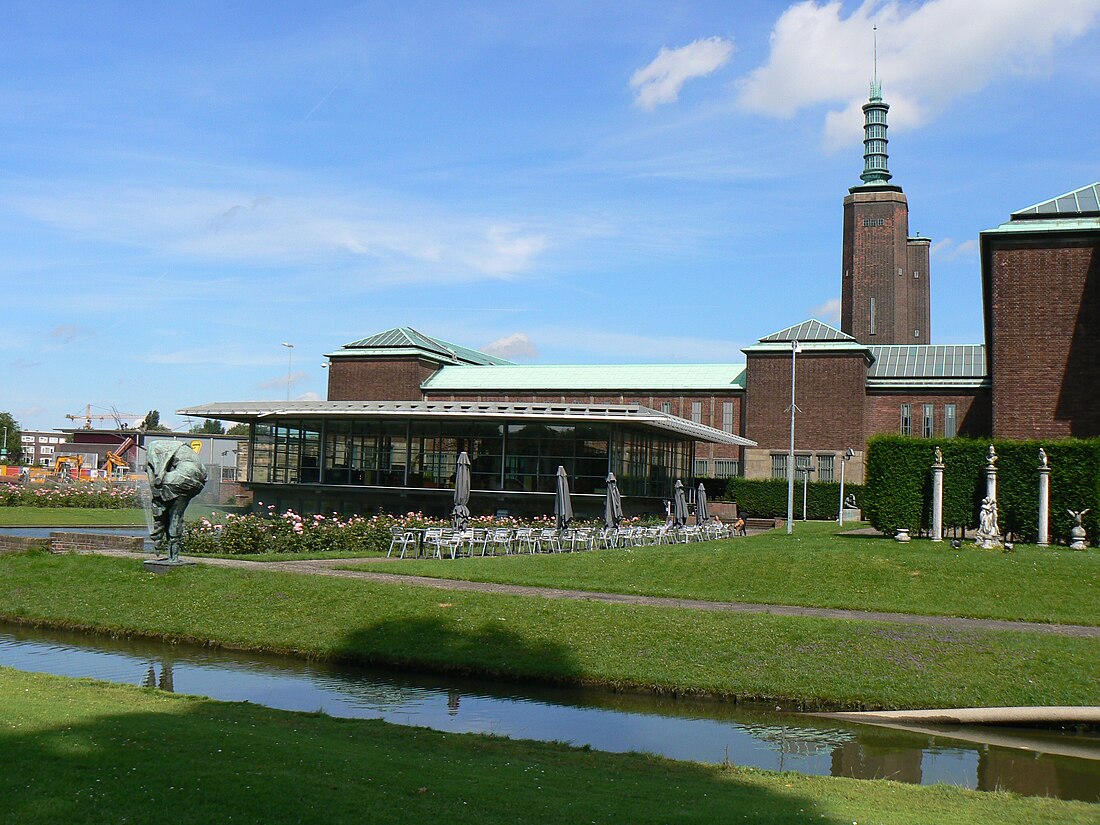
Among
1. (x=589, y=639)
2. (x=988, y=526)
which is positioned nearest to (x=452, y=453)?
(x=988, y=526)

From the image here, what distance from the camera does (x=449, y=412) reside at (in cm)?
4131

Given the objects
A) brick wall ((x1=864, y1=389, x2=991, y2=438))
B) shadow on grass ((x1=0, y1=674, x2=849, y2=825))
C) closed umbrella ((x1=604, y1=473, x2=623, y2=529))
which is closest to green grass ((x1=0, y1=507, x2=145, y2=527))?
closed umbrella ((x1=604, y1=473, x2=623, y2=529))

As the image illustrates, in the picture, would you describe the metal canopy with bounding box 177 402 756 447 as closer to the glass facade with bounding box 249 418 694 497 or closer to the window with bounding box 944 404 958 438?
the glass facade with bounding box 249 418 694 497

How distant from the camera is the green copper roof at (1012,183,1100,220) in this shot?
132 ft

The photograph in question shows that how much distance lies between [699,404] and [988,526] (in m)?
40.9

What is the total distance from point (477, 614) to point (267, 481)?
29626 millimetres

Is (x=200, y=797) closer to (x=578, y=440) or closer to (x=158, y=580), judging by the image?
(x=158, y=580)

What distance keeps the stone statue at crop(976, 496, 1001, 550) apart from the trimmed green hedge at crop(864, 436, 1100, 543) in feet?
4.39

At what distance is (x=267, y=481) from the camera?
46.0 metres

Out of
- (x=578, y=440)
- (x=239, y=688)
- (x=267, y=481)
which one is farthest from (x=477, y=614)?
(x=267, y=481)

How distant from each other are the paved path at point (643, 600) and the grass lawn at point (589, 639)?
Answer: 83 cm

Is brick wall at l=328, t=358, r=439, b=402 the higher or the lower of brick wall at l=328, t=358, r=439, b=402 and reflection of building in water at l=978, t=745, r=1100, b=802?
the higher

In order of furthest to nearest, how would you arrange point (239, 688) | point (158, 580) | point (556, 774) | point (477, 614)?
point (158, 580) < point (477, 614) < point (239, 688) < point (556, 774)

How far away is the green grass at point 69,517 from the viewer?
37.6 metres
